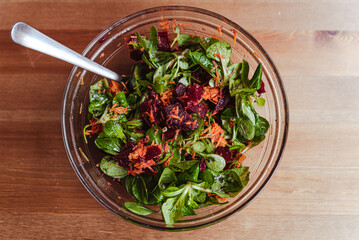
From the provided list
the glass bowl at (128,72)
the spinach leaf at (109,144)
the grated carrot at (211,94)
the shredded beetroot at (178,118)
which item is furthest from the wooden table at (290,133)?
Result: the shredded beetroot at (178,118)

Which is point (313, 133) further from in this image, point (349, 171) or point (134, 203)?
point (134, 203)

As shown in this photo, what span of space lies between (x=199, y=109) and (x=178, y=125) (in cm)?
10

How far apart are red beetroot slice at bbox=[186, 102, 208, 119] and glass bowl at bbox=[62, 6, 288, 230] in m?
0.34

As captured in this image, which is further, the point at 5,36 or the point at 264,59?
the point at 5,36

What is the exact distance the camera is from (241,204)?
128 cm

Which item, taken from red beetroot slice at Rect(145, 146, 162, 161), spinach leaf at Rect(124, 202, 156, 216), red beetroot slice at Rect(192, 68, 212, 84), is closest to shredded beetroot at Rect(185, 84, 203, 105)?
red beetroot slice at Rect(192, 68, 212, 84)

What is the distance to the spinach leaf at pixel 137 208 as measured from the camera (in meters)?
1.20

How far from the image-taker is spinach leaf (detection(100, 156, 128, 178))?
1201 mm

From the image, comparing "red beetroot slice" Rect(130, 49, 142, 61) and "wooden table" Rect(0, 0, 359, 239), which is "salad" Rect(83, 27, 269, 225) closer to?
"red beetroot slice" Rect(130, 49, 142, 61)

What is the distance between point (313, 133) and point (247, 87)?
0.50 meters

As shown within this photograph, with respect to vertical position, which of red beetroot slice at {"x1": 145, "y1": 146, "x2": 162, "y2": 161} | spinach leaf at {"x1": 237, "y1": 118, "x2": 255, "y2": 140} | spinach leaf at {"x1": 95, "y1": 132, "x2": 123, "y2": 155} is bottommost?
red beetroot slice at {"x1": 145, "y1": 146, "x2": 162, "y2": 161}

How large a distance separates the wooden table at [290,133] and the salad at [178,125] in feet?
1.00

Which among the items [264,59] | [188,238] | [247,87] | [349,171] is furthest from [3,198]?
[349,171]

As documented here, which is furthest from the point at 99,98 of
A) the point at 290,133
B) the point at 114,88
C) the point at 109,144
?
the point at 290,133
